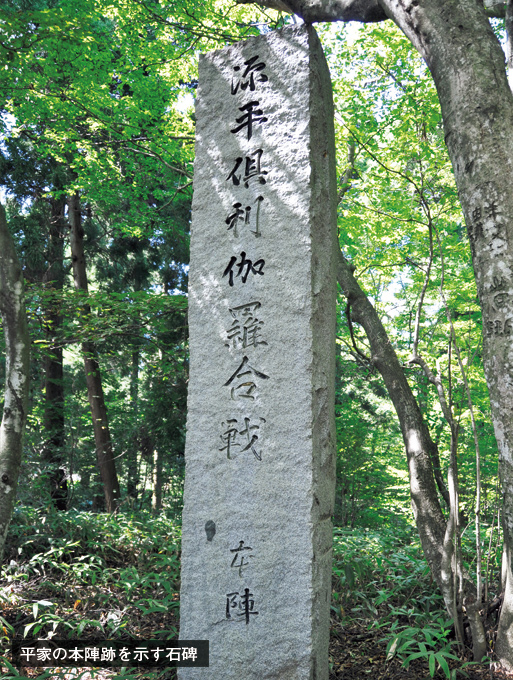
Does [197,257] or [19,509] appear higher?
[197,257]

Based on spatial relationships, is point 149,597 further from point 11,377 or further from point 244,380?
point 244,380

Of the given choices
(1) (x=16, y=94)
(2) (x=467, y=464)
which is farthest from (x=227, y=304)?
(2) (x=467, y=464)

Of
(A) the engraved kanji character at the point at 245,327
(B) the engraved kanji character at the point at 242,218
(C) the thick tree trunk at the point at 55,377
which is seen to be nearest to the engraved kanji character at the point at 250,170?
(B) the engraved kanji character at the point at 242,218

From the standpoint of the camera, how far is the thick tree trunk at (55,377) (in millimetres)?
6777

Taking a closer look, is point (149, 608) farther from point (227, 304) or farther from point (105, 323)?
point (105, 323)

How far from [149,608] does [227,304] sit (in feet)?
7.49

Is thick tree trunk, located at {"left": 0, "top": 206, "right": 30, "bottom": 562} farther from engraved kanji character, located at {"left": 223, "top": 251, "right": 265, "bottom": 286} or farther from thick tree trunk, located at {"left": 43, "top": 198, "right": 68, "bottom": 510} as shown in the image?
thick tree trunk, located at {"left": 43, "top": 198, "right": 68, "bottom": 510}

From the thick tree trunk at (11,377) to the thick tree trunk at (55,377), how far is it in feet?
8.85

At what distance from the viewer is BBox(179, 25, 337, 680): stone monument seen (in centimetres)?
239

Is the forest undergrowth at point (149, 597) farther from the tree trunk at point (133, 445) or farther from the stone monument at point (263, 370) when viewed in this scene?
the tree trunk at point (133, 445)

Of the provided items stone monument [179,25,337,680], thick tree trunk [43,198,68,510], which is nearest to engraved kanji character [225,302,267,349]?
stone monument [179,25,337,680]

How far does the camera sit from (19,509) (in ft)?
16.6

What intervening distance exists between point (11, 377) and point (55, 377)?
5.56 m

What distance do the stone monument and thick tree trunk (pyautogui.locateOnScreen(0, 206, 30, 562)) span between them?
144 centimetres
